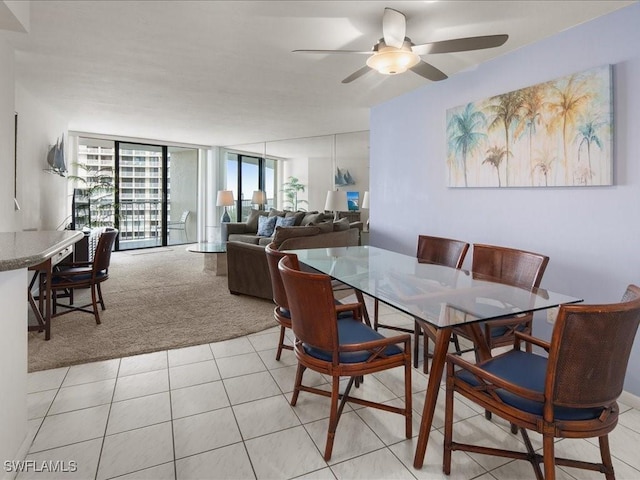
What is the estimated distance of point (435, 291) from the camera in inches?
79.8

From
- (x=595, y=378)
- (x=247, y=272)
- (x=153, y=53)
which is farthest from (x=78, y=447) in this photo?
(x=153, y=53)

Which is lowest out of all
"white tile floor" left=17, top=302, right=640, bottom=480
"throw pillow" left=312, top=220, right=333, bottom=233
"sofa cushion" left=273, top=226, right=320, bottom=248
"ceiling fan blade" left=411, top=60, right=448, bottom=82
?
"white tile floor" left=17, top=302, right=640, bottom=480

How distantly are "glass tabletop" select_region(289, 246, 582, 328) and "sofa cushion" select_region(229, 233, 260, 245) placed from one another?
3740 millimetres

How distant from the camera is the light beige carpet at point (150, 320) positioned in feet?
9.43

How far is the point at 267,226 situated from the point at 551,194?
4991 mm

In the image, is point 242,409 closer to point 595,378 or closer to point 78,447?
point 78,447

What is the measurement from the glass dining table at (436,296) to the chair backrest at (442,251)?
0.71ft

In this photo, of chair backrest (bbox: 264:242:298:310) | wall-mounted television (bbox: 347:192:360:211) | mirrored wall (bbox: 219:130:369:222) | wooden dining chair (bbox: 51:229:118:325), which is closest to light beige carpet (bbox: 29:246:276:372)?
wooden dining chair (bbox: 51:229:118:325)

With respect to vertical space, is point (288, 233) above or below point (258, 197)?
below

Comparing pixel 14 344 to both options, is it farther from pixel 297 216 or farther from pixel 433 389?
pixel 297 216

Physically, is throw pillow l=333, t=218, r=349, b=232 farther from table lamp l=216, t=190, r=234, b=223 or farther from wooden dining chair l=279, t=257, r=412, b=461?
table lamp l=216, t=190, r=234, b=223

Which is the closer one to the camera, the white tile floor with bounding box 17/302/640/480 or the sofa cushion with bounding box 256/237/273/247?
the white tile floor with bounding box 17/302/640/480

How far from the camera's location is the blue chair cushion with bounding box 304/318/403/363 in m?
1.74

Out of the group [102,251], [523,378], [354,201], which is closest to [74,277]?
[102,251]
